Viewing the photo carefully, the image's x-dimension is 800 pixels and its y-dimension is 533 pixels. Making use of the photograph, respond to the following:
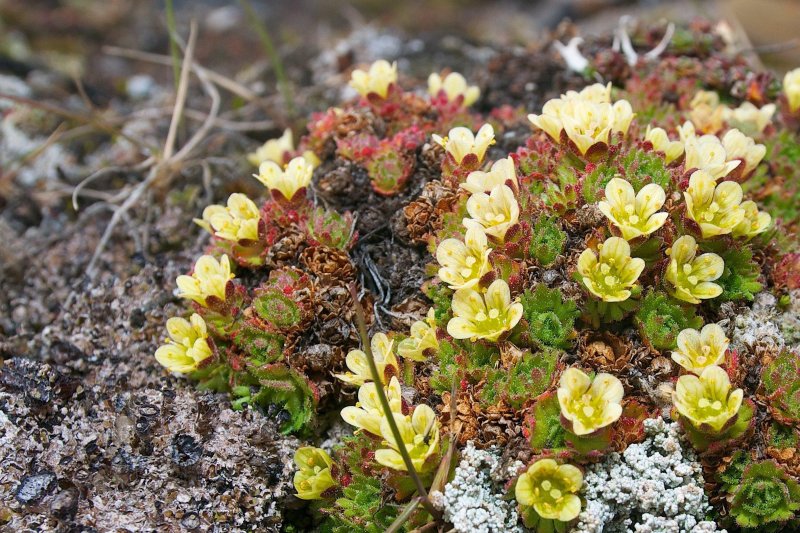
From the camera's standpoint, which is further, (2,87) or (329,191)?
(2,87)

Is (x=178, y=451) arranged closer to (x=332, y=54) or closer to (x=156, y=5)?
(x=332, y=54)

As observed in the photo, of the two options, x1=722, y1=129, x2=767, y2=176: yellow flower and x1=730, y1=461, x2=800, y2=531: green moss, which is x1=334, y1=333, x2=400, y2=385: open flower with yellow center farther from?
x1=722, y1=129, x2=767, y2=176: yellow flower

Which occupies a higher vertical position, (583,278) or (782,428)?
(583,278)

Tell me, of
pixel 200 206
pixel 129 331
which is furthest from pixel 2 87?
pixel 129 331

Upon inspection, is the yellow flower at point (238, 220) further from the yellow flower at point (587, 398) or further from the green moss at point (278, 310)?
the yellow flower at point (587, 398)

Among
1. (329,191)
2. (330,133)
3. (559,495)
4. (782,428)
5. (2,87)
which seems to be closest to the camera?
(559,495)

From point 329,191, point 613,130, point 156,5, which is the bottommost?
point 156,5

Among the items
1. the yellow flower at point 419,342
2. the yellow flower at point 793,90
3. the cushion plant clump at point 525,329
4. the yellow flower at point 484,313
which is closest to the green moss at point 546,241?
the cushion plant clump at point 525,329
